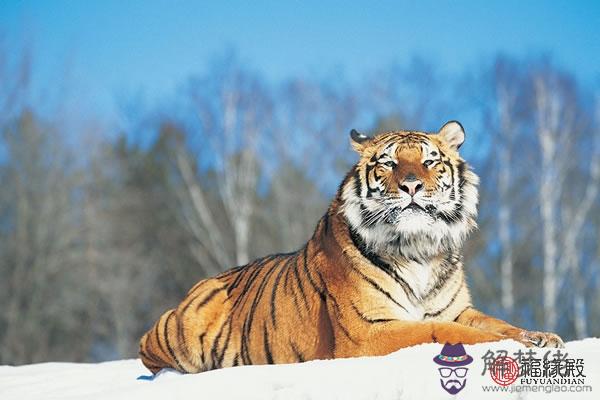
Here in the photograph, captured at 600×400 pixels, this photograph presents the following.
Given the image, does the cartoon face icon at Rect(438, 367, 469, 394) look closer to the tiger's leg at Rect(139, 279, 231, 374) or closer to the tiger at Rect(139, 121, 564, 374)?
the tiger at Rect(139, 121, 564, 374)

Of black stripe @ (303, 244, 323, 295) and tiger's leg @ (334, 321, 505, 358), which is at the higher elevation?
black stripe @ (303, 244, 323, 295)

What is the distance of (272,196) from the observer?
22.9 metres

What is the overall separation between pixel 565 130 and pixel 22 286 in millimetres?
14976

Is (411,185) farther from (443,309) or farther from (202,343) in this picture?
(202,343)

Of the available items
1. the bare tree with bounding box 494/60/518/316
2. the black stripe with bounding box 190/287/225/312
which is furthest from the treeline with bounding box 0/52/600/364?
Answer: the black stripe with bounding box 190/287/225/312

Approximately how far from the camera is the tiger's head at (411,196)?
13.5 ft

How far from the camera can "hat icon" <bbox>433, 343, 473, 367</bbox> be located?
3217 millimetres

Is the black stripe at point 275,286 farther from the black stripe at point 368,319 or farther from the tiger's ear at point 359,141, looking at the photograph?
the tiger's ear at point 359,141

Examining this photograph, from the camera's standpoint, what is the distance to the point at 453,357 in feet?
10.7

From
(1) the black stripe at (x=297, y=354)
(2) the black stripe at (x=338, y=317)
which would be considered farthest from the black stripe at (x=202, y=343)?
(2) the black stripe at (x=338, y=317)

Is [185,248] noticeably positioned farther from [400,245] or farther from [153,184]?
[400,245]

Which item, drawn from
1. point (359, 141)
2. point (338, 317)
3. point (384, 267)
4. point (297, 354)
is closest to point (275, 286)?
point (297, 354)

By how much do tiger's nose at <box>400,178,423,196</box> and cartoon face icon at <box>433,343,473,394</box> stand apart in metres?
0.93

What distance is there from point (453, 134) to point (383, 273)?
984 millimetres
